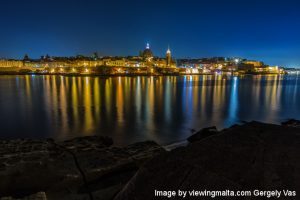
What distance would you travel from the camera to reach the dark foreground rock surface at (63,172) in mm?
4453

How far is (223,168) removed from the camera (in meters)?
2.95

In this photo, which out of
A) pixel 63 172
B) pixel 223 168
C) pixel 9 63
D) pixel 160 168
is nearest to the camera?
pixel 223 168

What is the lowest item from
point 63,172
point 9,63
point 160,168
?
point 63,172

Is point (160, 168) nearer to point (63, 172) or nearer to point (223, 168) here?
point (223, 168)

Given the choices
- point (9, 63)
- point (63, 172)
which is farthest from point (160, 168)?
point (9, 63)

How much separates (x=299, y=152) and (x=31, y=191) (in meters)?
5.16

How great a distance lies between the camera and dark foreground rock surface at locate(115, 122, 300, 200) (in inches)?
106

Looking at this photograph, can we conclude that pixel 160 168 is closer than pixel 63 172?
Yes

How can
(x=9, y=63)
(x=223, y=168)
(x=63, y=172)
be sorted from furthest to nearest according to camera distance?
(x=9, y=63) < (x=63, y=172) < (x=223, y=168)

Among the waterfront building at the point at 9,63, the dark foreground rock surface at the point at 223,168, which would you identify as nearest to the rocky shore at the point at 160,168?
the dark foreground rock surface at the point at 223,168

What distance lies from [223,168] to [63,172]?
3.70 meters

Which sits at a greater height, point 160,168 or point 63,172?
point 160,168

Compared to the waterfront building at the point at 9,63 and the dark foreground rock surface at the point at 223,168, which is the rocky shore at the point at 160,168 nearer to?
the dark foreground rock surface at the point at 223,168

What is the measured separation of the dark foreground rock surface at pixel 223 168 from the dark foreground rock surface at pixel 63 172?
1.75 meters
